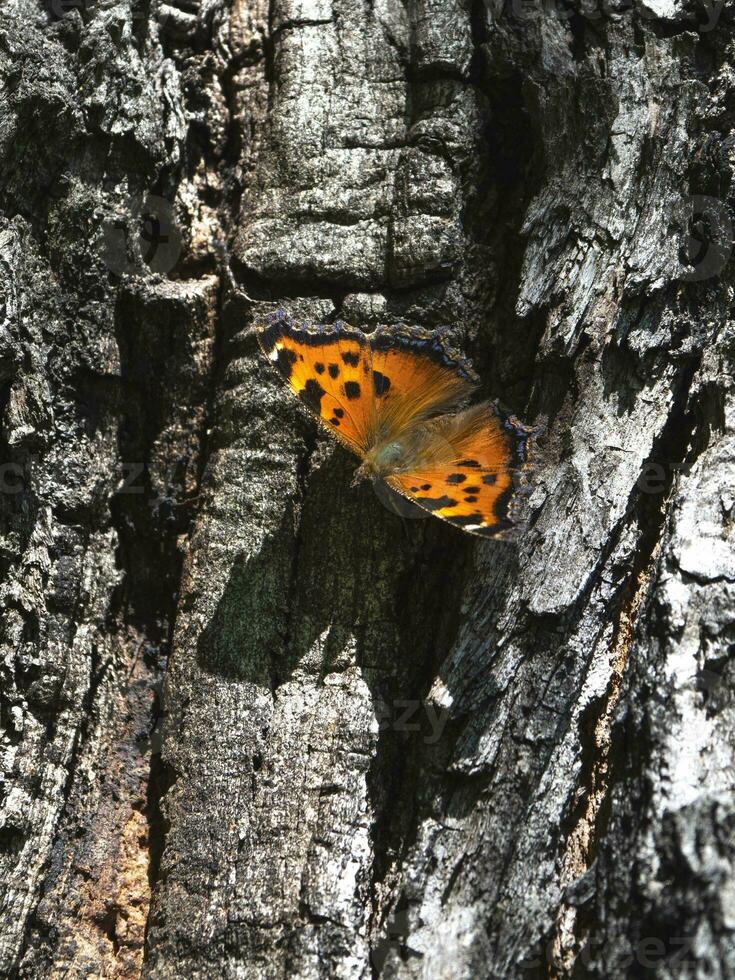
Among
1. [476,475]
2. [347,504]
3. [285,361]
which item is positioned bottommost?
[347,504]

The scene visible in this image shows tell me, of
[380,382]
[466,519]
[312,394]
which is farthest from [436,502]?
[380,382]

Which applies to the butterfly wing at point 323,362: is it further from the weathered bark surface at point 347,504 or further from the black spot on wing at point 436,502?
the black spot on wing at point 436,502

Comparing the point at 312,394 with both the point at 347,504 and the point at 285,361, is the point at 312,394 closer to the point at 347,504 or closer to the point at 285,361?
the point at 285,361

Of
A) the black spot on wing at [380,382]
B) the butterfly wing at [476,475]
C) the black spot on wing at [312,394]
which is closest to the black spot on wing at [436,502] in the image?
the butterfly wing at [476,475]

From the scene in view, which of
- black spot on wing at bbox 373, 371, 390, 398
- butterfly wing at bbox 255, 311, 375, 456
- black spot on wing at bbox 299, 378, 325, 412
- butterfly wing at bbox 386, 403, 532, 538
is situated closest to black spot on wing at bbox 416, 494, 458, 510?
butterfly wing at bbox 386, 403, 532, 538

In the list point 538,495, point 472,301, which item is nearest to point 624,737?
point 538,495

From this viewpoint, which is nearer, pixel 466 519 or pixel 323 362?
pixel 466 519

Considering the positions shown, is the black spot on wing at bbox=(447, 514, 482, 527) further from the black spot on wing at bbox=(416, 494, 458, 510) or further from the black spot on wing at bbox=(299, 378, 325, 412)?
the black spot on wing at bbox=(299, 378, 325, 412)
